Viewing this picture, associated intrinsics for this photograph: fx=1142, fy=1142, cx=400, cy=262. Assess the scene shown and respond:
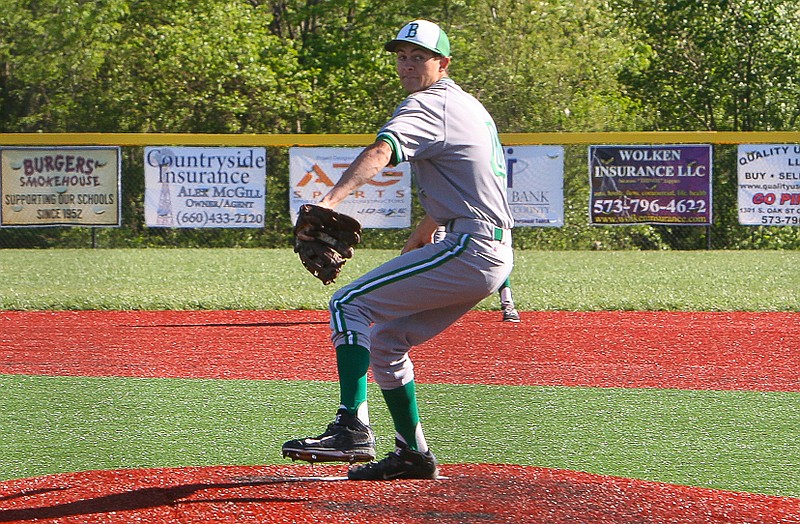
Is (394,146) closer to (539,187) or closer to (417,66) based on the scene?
(417,66)

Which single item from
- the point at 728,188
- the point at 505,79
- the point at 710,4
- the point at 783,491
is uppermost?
the point at 710,4

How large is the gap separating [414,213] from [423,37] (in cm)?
1419

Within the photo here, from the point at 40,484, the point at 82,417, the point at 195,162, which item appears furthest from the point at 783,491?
the point at 195,162

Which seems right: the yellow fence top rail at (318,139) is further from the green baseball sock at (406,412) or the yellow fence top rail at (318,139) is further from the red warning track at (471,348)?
the green baseball sock at (406,412)

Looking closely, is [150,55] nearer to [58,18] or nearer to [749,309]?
[58,18]

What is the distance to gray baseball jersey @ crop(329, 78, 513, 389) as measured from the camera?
4.29 meters

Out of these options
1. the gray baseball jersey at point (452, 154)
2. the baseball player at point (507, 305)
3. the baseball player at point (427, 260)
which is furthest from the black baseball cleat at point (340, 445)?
the baseball player at point (507, 305)

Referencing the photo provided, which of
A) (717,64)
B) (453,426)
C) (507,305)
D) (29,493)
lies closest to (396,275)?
(29,493)

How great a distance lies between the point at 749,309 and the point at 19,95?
21702mm

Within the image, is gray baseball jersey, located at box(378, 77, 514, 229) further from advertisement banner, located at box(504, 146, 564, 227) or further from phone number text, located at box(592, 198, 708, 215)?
phone number text, located at box(592, 198, 708, 215)

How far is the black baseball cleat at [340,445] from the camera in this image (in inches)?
168

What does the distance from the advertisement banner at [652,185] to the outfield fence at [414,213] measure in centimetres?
19

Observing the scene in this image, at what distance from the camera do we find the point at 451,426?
19.7 feet

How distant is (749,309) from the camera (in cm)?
1177
